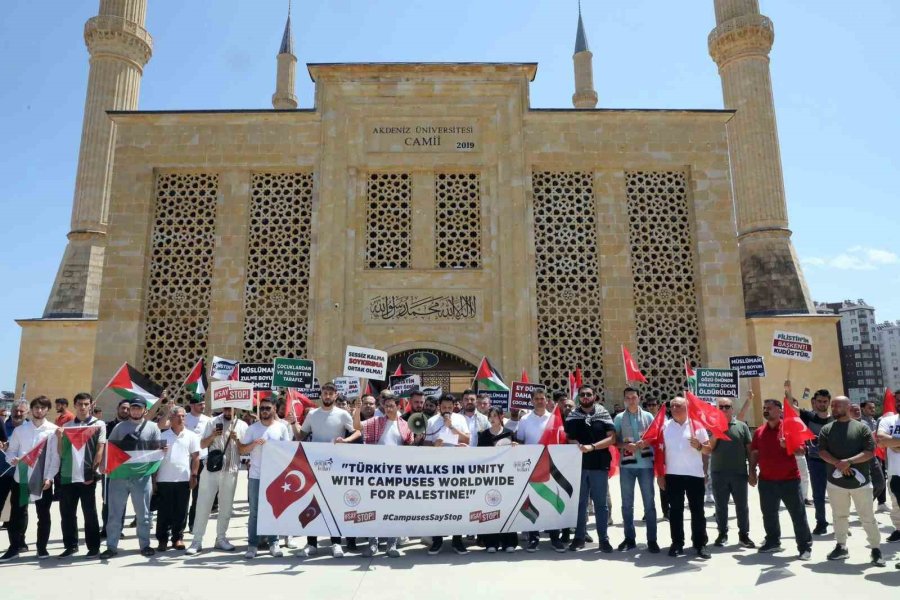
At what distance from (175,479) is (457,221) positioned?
451 inches

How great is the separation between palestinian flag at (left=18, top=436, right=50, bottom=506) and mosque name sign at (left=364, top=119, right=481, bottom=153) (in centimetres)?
1217

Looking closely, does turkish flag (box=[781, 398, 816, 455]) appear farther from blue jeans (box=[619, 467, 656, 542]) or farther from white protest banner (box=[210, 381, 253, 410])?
white protest banner (box=[210, 381, 253, 410])

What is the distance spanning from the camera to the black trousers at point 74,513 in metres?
6.34

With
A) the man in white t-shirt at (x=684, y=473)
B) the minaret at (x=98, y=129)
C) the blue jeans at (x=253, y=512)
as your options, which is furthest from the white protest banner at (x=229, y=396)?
the minaret at (x=98, y=129)

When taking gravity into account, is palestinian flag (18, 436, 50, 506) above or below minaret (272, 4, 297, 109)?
below

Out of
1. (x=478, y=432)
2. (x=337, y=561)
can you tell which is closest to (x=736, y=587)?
(x=478, y=432)

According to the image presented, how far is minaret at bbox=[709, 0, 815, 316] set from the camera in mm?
19656

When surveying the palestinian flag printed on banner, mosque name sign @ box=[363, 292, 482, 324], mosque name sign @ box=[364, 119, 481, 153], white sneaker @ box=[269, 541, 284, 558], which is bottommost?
white sneaker @ box=[269, 541, 284, 558]

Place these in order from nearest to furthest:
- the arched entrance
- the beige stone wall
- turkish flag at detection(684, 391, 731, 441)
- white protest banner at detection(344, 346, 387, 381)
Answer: turkish flag at detection(684, 391, 731, 441) → white protest banner at detection(344, 346, 387, 381) → the arched entrance → the beige stone wall

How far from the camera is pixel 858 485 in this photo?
6.03 meters

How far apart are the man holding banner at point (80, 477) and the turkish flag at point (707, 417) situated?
598 centimetres

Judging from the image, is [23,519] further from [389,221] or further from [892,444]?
[389,221]

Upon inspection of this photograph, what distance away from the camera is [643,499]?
21.2ft

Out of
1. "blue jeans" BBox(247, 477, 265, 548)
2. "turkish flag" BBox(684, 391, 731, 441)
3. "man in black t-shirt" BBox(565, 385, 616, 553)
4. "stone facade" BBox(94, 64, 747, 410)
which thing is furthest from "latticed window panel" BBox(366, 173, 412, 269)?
"turkish flag" BBox(684, 391, 731, 441)
